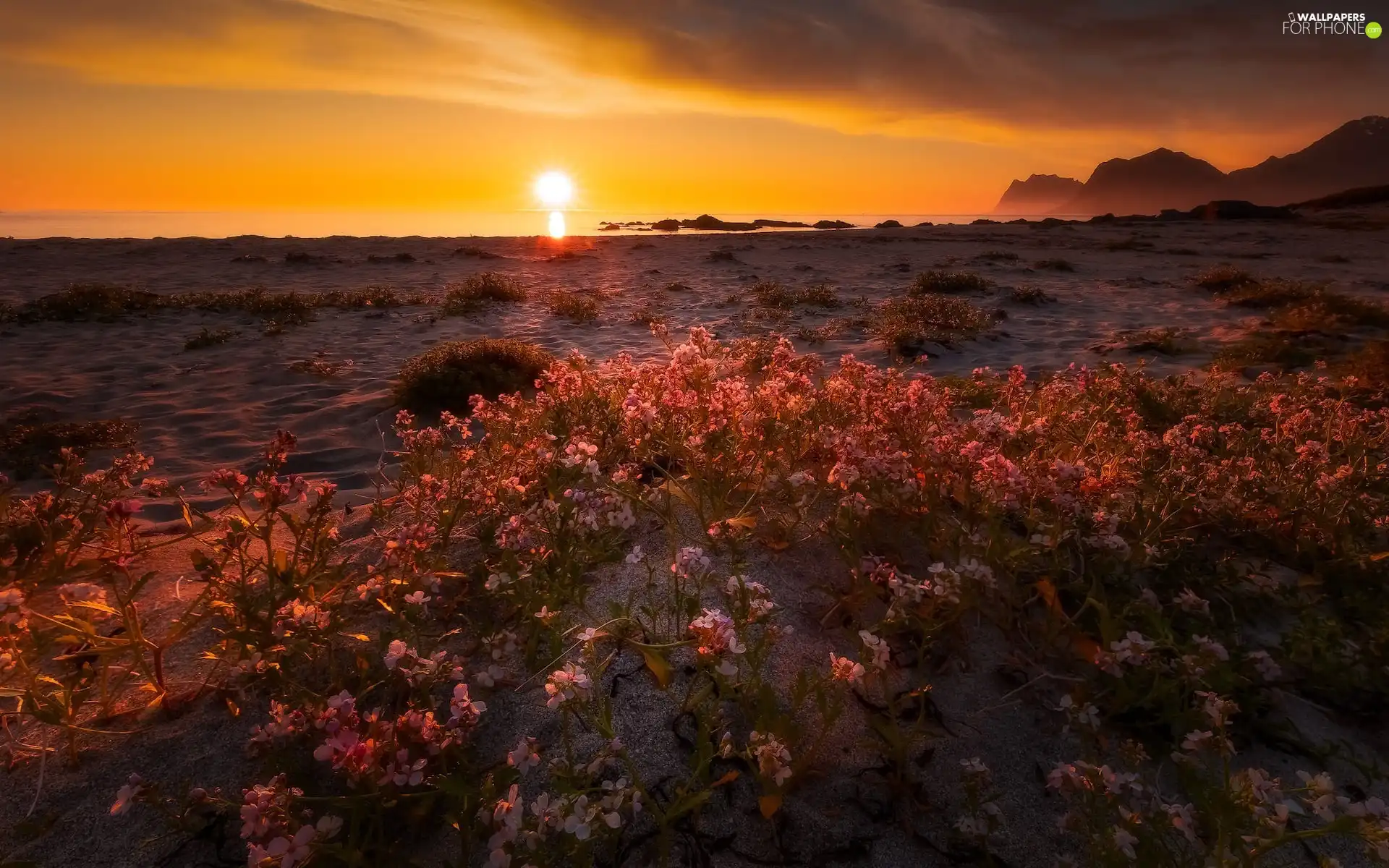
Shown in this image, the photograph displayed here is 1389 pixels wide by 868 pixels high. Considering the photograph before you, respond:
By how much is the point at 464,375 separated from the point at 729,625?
7060 mm

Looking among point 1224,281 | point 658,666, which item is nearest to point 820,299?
point 1224,281

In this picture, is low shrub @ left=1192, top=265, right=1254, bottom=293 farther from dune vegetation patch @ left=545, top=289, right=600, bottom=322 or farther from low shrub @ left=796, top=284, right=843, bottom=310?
dune vegetation patch @ left=545, top=289, right=600, bottom=322

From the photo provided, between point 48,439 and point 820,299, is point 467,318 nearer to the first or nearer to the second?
point 820,299

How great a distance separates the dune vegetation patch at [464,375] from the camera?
8.35 meters

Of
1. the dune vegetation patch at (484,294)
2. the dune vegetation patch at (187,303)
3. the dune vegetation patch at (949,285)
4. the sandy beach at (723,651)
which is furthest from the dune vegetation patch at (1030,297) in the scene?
the dune vegetation patch at (187,303)

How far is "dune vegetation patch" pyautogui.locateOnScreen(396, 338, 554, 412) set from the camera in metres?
8.35

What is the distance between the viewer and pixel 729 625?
2307 millimetres

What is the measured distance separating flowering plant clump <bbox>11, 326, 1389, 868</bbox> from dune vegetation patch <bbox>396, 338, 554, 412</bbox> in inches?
147

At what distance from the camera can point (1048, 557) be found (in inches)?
142

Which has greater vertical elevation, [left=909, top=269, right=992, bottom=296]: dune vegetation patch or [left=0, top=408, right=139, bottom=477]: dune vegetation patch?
[left=909, top=269, right=992, bottom=296]: dune vegetation patch

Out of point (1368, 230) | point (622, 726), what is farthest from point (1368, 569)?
point (1368, 230)

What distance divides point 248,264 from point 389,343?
53.4 feet

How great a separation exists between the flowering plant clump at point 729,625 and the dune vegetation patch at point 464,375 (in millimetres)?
3745

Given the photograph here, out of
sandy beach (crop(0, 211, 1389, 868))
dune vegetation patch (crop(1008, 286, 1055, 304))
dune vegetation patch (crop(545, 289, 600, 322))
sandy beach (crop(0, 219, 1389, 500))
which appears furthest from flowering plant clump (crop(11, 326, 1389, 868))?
dune vegetation patch (crop(1008, 286, 1055, 304))
